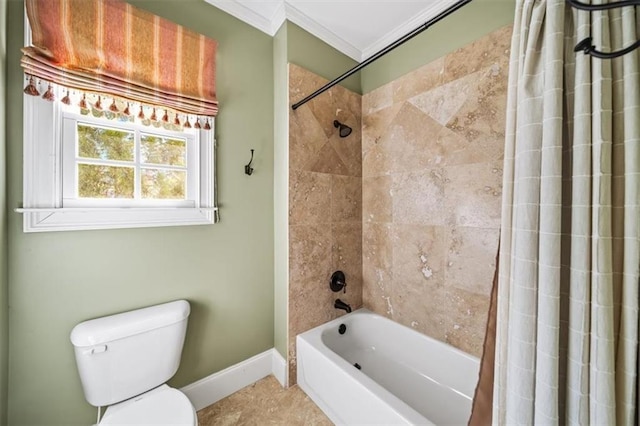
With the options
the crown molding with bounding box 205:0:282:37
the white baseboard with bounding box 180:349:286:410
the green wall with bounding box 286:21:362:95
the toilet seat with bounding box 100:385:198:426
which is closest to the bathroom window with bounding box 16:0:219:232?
the crown molding with bounding box 205:0:282:37

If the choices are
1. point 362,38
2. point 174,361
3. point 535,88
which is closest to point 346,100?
point 362,38

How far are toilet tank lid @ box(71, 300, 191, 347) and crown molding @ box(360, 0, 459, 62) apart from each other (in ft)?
7.69

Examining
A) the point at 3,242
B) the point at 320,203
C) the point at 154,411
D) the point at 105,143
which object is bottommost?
the point at 154,411

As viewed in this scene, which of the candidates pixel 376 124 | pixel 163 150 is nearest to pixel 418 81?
pixel 376 124

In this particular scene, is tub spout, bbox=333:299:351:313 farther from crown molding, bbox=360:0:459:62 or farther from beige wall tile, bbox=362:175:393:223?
crown molding, bbox=360:0:459:62

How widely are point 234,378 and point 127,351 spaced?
763mm

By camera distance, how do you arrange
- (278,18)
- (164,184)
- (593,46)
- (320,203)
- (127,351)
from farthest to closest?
1. (320,203)
2. (278,18)
3. (164,184)
4. (127,351)
5. (593,46)

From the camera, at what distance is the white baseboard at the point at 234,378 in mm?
1489

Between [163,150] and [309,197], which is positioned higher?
[163,150]

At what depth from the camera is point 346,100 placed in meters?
2.00

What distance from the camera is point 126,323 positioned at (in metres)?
1.13

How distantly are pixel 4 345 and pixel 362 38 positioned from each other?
2.73 m

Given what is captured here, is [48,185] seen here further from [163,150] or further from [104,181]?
[163,150]

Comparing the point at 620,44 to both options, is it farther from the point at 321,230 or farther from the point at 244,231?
the point at 244,231
